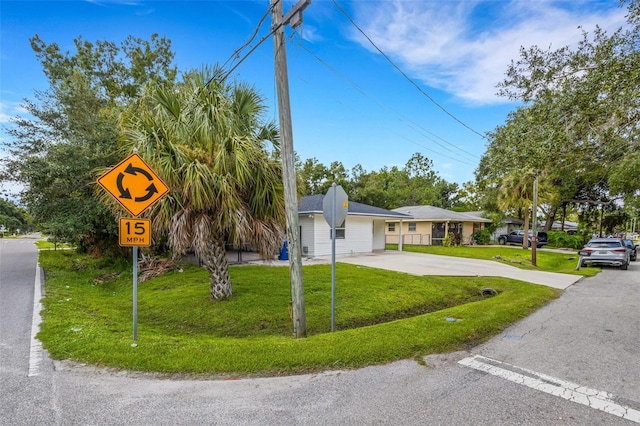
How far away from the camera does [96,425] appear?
262 centimetres

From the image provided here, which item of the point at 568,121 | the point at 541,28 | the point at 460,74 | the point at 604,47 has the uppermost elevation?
the point at 460,74

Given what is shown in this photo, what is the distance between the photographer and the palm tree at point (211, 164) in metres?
6.59

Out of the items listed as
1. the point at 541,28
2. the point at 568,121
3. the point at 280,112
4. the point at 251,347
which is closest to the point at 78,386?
the point at 251,347

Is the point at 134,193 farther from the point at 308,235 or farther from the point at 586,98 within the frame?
the point at 308,235

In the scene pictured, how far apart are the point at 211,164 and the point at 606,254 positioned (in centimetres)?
1729

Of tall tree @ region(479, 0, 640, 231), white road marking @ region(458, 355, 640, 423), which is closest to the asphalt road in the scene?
white road marking @ region(458, 355, 640, 423)

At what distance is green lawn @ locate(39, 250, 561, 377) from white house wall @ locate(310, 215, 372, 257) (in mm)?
3563

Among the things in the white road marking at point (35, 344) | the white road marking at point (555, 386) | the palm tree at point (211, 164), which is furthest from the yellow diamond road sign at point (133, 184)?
the white road marking at point (555, 386)

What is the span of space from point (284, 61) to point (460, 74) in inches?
309

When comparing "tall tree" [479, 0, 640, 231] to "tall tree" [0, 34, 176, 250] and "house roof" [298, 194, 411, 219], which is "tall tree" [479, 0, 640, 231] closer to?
"house roof" [298, 194, 411, 219]

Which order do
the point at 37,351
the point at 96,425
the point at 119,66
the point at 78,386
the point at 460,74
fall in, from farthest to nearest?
the point at 119,66 → the point at 460,74 → the point at 37,351 → the point at 78,386 → the point at 96,425

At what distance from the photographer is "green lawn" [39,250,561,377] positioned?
4.02 m

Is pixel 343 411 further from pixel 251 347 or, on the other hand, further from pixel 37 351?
pixel 37 351

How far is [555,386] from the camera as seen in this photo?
336 cm
